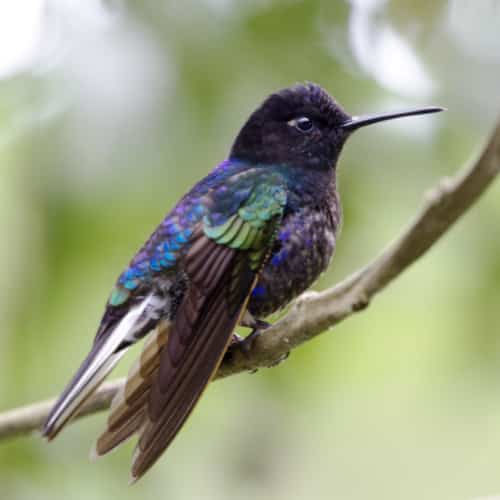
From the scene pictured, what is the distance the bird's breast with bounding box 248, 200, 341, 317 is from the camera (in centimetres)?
304

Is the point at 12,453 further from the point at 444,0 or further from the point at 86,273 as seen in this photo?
the point at 444,0

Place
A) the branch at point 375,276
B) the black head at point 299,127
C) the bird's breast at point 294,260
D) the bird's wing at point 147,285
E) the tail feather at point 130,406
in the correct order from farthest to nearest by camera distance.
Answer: the black head at point 299,127 → the bird's breast at point 294,260 → the bird's wing at point 147,285 → the tail feather at point 130,406 → the branch at point 375,276

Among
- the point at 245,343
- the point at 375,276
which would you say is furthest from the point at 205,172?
the point at 375,276

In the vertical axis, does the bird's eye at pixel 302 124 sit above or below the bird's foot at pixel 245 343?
above

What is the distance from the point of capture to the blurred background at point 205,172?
4113 millimetres

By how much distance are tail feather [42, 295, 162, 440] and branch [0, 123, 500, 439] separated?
0.81 feet

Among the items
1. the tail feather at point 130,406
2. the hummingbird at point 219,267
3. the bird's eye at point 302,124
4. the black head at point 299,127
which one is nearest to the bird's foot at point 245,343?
the hummingbird at point 219,267

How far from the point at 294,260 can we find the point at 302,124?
0.68m

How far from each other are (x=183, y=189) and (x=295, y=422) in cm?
130

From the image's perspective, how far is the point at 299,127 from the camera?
136 inches

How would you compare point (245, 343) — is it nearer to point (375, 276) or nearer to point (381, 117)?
point (375, 276)

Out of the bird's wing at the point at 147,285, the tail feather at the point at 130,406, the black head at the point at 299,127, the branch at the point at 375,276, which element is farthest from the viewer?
the black head at the point at 299,127

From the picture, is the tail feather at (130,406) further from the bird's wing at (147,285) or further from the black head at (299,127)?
the black head at (299,127)

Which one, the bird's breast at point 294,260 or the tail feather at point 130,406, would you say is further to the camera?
the bird's breast at point 294,260
